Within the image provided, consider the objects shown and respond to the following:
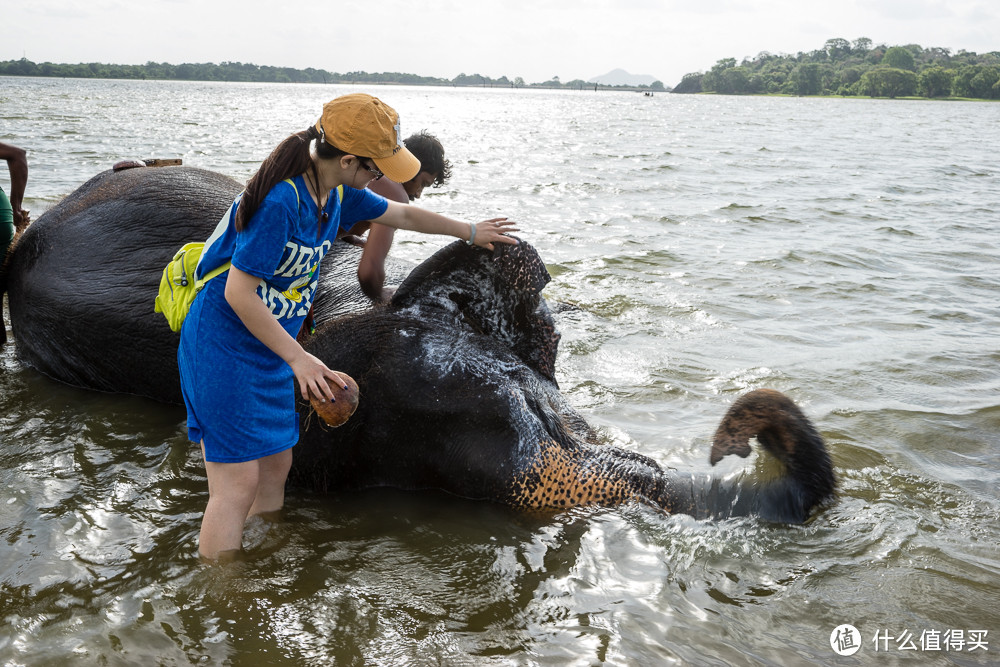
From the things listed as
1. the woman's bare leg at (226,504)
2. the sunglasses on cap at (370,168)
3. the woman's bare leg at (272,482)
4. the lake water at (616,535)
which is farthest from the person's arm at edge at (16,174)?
the sunglasses on cap at (370,168)

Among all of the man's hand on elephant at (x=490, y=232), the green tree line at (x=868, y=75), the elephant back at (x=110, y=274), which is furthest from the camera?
the green tree line at (x=868, y=75)

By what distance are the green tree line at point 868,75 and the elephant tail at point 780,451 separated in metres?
131

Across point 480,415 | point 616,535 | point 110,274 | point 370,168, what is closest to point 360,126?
point 370,168

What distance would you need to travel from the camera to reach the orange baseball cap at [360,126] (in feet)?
9.00

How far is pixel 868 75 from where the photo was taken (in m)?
128

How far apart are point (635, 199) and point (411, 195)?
9.82 m

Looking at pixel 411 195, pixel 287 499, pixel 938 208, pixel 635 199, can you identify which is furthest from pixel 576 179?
pixel 287 499

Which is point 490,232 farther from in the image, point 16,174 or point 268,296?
point 16,174

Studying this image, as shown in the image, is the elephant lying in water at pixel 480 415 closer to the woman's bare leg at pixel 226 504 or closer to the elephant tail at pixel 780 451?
the elephant tail at pixel 780 451

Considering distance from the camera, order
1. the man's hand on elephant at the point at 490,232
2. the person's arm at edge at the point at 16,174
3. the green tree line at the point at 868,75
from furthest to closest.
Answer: the green tree line at the point at 868,75, the person's arm at edge at the point at 16,174, the man's hand on elephant at the point at 490,232

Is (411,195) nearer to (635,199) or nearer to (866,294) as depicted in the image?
(866,294)

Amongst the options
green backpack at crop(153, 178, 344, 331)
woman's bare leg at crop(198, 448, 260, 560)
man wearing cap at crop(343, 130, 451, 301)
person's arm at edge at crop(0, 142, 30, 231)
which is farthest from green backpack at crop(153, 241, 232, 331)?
person's arm at edge at crop(0, 142, 30, 231)

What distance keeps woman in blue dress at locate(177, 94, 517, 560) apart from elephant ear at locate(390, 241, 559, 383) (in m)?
A: 0.55

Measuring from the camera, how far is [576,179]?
55.9 feet
